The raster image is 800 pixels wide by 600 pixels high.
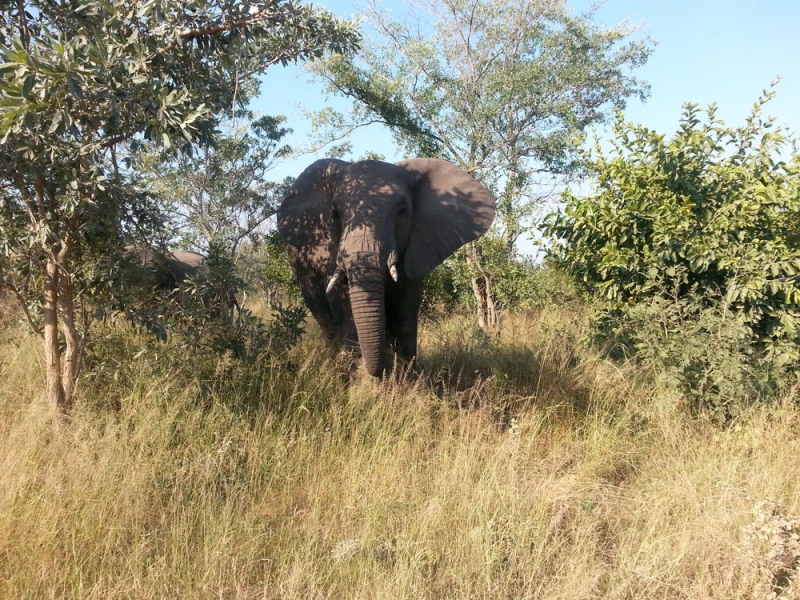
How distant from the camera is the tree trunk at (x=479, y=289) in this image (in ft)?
35.3

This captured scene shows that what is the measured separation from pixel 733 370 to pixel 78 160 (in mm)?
5109

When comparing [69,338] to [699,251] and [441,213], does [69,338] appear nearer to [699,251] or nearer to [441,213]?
[441,213]

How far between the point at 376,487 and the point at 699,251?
370 centimetres

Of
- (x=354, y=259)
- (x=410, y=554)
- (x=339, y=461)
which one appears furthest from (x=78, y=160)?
(x=410, y=554)

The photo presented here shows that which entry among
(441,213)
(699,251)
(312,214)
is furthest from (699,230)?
(312,214)

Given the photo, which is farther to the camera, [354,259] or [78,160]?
[354,259]

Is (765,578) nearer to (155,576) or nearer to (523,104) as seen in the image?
(155,576)

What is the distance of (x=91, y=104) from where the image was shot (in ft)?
A: 11.7

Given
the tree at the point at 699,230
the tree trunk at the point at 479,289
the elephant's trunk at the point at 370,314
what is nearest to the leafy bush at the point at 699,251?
the tree at the point at 699,230

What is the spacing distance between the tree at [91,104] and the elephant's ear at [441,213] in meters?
1.97

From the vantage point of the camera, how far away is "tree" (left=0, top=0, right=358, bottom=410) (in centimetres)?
324

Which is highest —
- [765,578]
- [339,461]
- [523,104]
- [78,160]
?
[523,104]

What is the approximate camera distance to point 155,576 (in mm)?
2879

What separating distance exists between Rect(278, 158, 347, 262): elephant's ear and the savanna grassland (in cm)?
117
